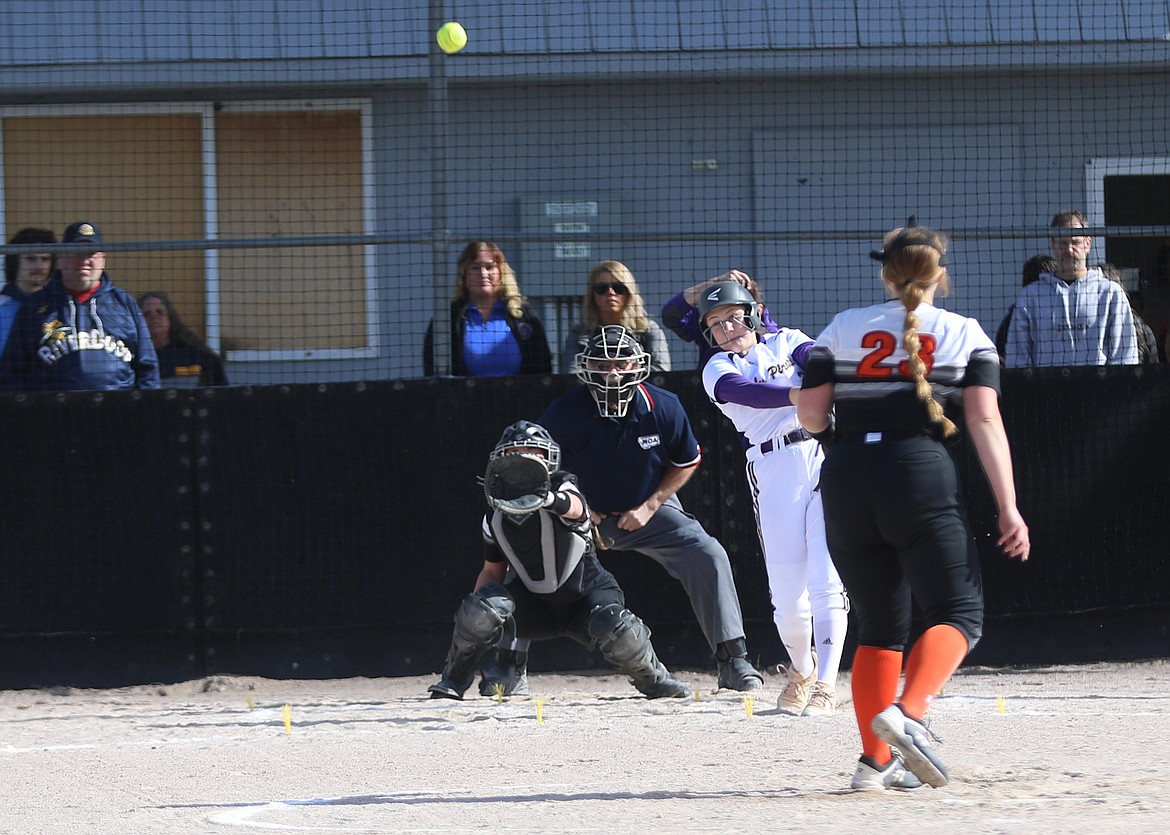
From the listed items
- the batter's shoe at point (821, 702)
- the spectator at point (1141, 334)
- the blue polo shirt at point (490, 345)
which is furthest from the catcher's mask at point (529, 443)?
the spectator at point (1141, 334)

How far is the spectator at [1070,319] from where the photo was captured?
26.7 ft

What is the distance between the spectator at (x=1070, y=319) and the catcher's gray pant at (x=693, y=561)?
2051 millimetres

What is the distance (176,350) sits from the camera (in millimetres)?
8812

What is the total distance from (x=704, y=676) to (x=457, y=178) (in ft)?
12.8

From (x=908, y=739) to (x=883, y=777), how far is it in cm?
37

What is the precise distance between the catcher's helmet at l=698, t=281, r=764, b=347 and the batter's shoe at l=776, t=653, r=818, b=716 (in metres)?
1.49

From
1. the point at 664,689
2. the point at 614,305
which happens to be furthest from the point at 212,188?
the point at 664,689

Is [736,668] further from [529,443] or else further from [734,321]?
[734,321]

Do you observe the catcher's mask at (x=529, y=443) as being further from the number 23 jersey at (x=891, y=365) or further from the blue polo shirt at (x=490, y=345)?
the number 23 jersey at (x=891, y=365)

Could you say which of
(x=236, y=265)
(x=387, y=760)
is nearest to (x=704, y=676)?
(x=387, y=760)

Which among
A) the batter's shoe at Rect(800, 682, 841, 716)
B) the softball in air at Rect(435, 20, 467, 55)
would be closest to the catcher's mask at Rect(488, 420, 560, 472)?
the batter's shoe at Rect(800, 682, 841, 716)

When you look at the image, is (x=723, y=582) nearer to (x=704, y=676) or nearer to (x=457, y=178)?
(x=704, y=676)

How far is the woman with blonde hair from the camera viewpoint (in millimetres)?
4578

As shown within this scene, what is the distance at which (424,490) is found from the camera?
316 inches
